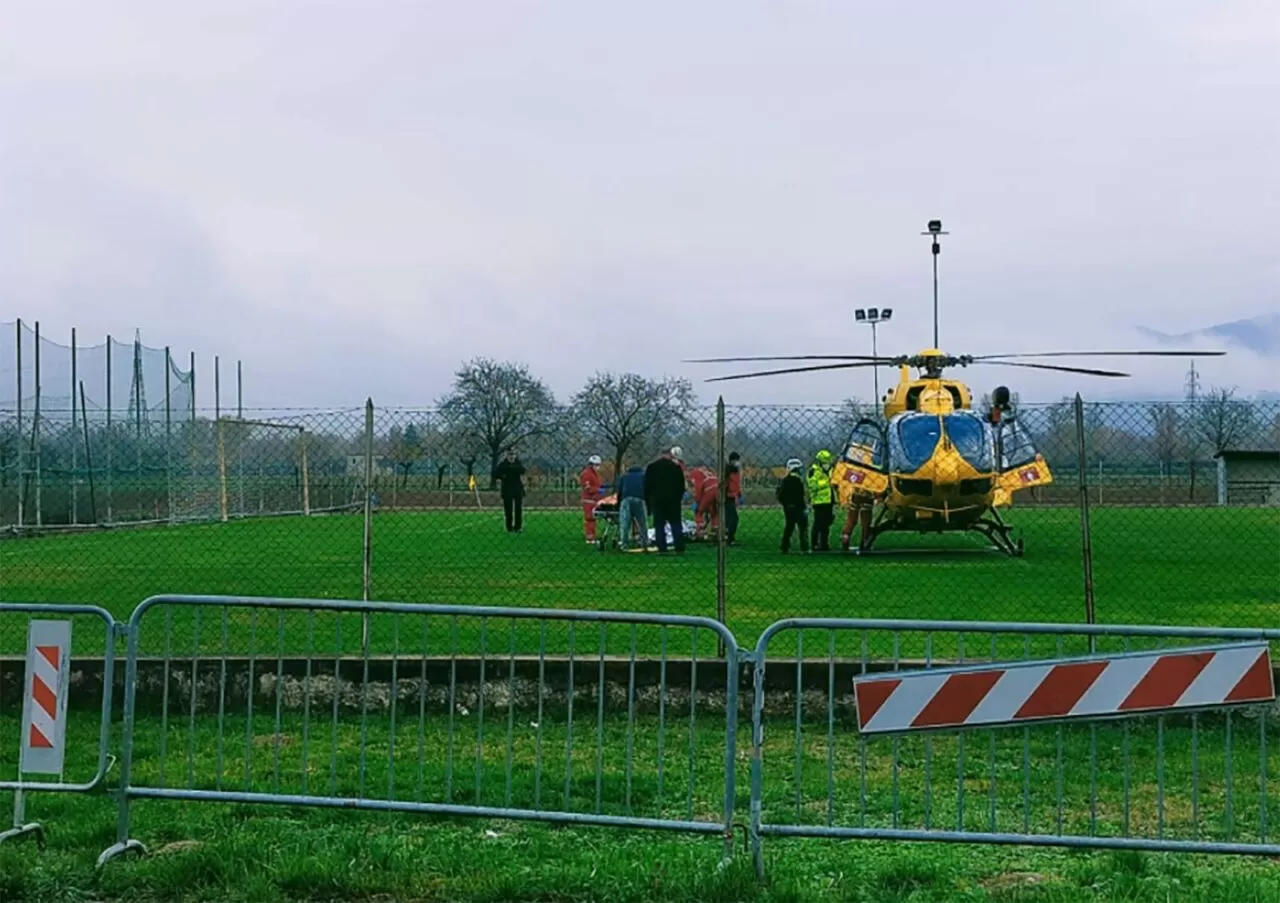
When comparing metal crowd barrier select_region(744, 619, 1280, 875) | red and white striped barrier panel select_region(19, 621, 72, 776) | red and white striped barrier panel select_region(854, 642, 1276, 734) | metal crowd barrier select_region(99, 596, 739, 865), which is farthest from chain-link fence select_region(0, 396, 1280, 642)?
red and white striped barrier panel select_region(19, 621, 72, 776)

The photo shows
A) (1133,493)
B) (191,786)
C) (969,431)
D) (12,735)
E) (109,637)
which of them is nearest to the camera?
(109,637)

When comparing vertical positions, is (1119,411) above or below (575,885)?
above

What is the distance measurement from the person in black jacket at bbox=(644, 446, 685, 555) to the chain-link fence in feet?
0.38

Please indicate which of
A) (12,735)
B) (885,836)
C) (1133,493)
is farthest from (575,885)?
(1133,493)

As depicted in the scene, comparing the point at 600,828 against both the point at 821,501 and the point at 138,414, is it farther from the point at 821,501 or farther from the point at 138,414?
the point at 138,414

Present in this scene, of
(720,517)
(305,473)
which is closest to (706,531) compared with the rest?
(305,473)

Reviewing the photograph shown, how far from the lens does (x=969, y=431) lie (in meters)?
21.0

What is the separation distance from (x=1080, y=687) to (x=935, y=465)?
15399 millimetres

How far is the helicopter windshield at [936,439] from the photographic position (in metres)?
20.7

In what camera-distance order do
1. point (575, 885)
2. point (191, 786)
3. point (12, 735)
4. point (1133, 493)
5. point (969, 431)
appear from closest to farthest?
point (575, 885)
point (191, 786)
point (12, 735)
point (1133, 493)
point (969, 431)

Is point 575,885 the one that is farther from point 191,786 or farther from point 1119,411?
point 1119,411

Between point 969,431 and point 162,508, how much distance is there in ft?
64.3

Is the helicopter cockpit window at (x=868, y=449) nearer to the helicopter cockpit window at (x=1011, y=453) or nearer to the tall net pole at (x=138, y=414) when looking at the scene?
the helicopter cockpit window at (x=1011, y=453)

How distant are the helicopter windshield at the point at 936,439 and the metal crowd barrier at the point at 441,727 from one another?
11.1 meters
